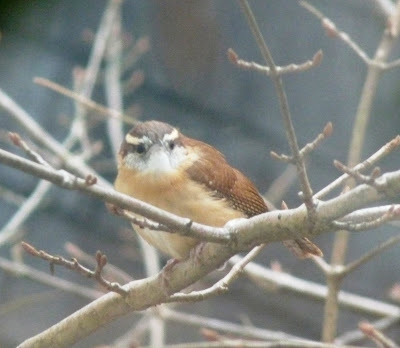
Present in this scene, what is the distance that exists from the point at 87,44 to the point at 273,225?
326 centimetres

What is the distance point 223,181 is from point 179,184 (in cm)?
22

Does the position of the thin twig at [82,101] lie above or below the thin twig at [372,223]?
above

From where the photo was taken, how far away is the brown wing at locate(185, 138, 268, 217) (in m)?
2.45

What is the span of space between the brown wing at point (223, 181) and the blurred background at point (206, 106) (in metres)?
1.59

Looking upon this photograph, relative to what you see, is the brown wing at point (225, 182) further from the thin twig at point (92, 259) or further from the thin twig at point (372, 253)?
the thin twig at point (92, 259)

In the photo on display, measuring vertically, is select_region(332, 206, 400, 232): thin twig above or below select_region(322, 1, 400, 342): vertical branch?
below

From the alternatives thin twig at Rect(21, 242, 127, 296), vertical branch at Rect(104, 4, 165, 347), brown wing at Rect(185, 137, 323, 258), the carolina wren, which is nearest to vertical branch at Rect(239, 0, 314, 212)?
thin twig at Rect(21, 242, 127, 296)

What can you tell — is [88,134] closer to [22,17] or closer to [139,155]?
[22,17]

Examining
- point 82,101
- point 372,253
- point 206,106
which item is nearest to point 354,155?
point 372,253

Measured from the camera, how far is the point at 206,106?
14.6ft

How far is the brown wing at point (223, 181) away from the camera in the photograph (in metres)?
2.45

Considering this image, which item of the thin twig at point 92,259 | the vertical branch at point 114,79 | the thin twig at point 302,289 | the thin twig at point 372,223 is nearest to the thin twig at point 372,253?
the thin twig at point 302,289

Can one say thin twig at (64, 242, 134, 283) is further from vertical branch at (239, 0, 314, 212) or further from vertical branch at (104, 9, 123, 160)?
vertical branch at (239, 0, 314, 212)

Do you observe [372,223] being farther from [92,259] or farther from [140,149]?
[92,259]
